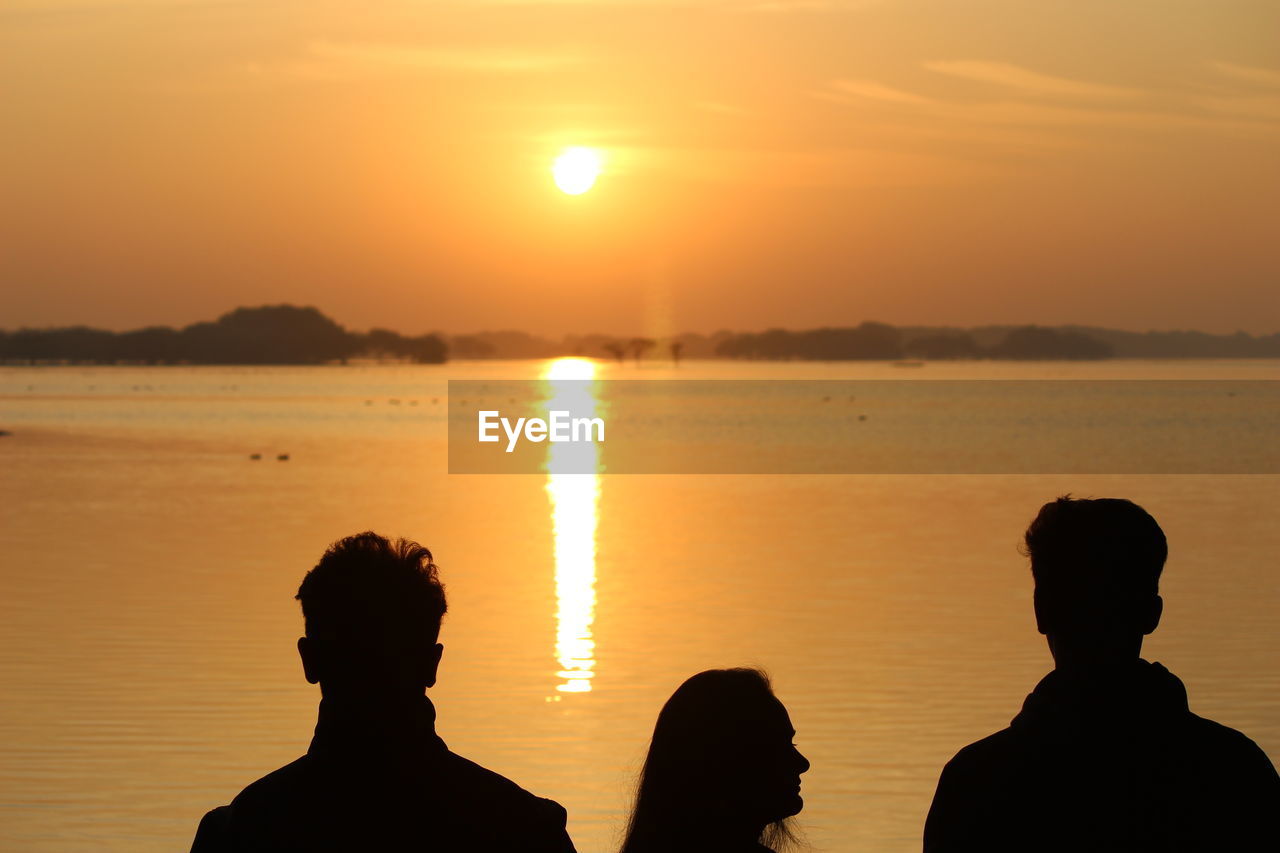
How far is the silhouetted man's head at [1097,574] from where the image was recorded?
290 cm

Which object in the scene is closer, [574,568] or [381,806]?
[381,806]

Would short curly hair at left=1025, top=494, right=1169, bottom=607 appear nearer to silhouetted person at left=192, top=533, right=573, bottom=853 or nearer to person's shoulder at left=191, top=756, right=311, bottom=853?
silhouetted person at left=192, top=533, right=573, bottom=853

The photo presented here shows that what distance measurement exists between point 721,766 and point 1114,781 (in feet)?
2.23

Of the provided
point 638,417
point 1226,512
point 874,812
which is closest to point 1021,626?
point 874,812

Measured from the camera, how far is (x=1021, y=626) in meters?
17.5

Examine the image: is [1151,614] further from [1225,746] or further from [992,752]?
[992,752]

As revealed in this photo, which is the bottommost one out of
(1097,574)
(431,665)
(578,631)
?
(578,631)

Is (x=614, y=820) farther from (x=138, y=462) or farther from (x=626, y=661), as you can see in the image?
(x=138, y=462)

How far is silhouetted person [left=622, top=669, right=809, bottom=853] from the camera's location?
8.93 feet

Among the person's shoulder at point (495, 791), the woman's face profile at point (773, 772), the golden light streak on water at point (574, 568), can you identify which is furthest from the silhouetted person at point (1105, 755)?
the golden light streak on water at point (574, 568)

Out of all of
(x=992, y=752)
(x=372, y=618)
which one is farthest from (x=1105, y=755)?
(x=372, y=618)

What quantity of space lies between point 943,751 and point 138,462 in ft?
136

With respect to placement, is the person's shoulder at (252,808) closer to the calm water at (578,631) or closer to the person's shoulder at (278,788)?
the person's shoulder at (278,788)

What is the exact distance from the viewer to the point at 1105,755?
2896 mm
